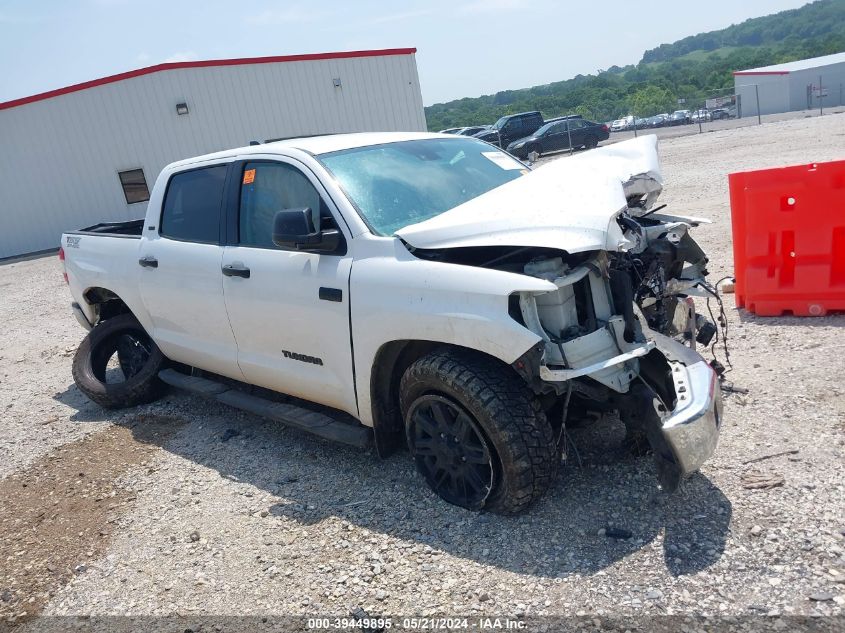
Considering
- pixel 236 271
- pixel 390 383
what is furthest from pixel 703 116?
pixel 390 383

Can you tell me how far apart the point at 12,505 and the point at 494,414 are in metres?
3.31

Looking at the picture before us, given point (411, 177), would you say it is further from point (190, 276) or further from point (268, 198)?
point (190, 276)

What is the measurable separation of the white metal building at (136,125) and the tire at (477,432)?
19602mm

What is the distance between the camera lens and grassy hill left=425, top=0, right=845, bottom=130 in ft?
170

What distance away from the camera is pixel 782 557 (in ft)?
9.53

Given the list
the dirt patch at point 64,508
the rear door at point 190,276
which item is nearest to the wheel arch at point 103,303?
the rear door at point 190,276

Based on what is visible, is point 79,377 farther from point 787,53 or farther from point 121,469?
point 787,53

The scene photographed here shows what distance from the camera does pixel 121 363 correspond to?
622 cm

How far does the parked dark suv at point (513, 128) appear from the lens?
33.1 metres

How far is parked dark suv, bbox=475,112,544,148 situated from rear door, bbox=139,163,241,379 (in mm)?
28962

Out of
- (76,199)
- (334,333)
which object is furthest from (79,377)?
(76,199)

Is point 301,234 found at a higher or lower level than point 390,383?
higher

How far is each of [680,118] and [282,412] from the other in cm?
4441

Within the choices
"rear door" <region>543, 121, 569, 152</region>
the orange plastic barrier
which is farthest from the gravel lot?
"rear door" <region>543, 121, 569, 152</region>
